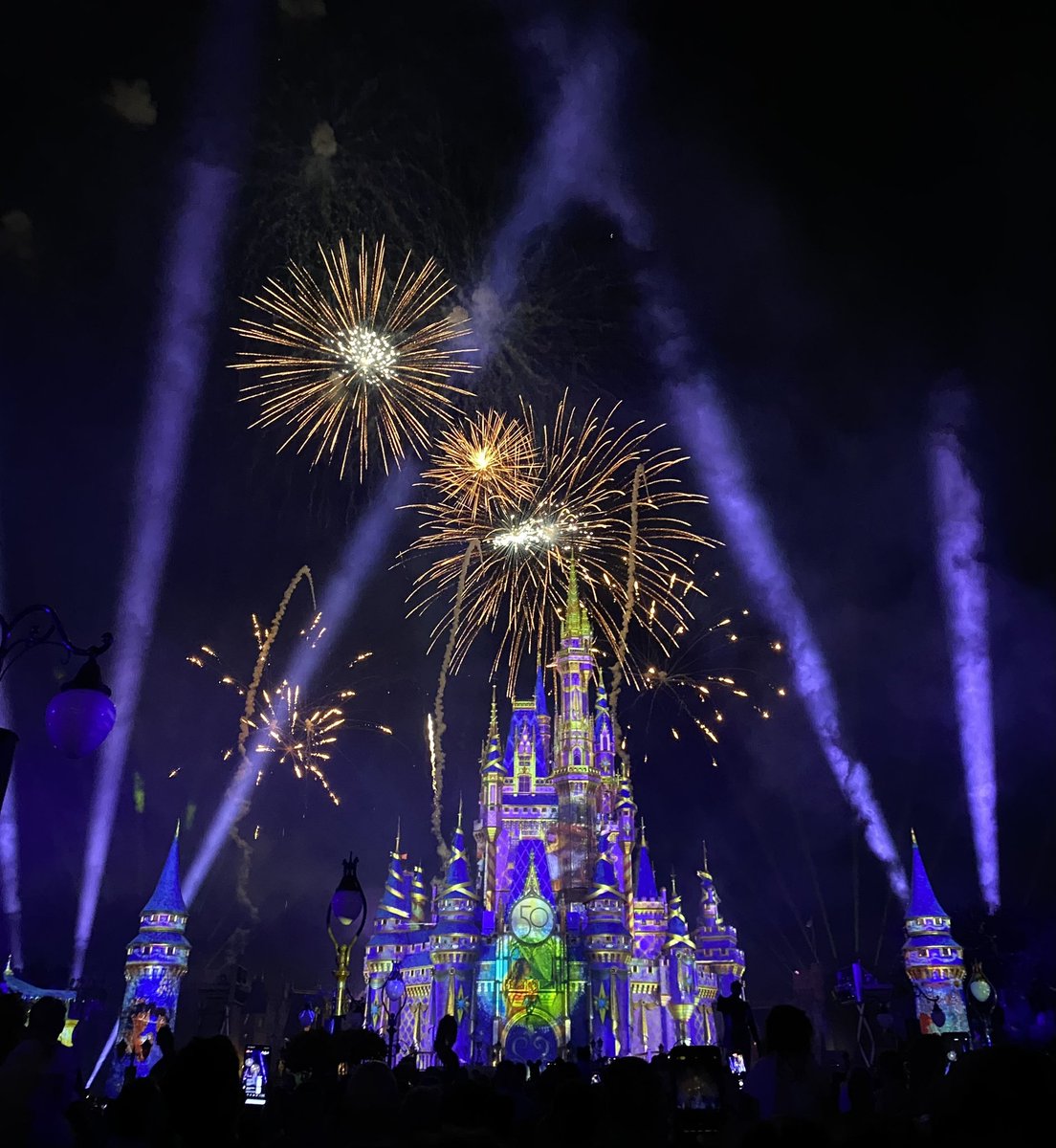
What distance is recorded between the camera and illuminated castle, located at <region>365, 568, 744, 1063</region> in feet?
209

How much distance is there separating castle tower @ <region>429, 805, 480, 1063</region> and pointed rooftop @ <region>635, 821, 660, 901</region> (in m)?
14.3

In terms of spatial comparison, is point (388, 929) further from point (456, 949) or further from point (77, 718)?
point (77, 718)

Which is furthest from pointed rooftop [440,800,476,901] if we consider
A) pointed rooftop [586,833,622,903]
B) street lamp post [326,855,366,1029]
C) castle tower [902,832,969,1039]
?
street lamp post [326,855,366,1029]

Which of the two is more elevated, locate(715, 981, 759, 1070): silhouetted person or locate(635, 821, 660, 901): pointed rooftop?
locate(635, 821, 660, 901): pointed rooftop

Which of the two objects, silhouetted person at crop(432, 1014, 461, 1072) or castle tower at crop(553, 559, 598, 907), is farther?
castle tower at crop(553, 559, 598, 907)

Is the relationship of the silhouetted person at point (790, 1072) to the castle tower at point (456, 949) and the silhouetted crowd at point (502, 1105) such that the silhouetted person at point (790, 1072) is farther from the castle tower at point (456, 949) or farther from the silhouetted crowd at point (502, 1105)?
the castle tower at point (456, 949)

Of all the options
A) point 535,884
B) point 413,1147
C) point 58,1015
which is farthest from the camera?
point 535,884

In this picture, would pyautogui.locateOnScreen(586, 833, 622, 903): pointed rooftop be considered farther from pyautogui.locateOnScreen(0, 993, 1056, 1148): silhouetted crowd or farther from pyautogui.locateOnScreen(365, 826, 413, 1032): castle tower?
pyautogui.locateOnScreen(0, 993, 1056, 1148): silhouetted crowd

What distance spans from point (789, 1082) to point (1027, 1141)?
11.3 ft

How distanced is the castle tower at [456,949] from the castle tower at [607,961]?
9.31m

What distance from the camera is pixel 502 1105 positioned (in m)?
6.34

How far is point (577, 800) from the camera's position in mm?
74938

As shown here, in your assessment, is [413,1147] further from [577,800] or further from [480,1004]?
[577,800]

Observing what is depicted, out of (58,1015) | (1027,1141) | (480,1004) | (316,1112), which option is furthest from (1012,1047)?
(480,1004)
